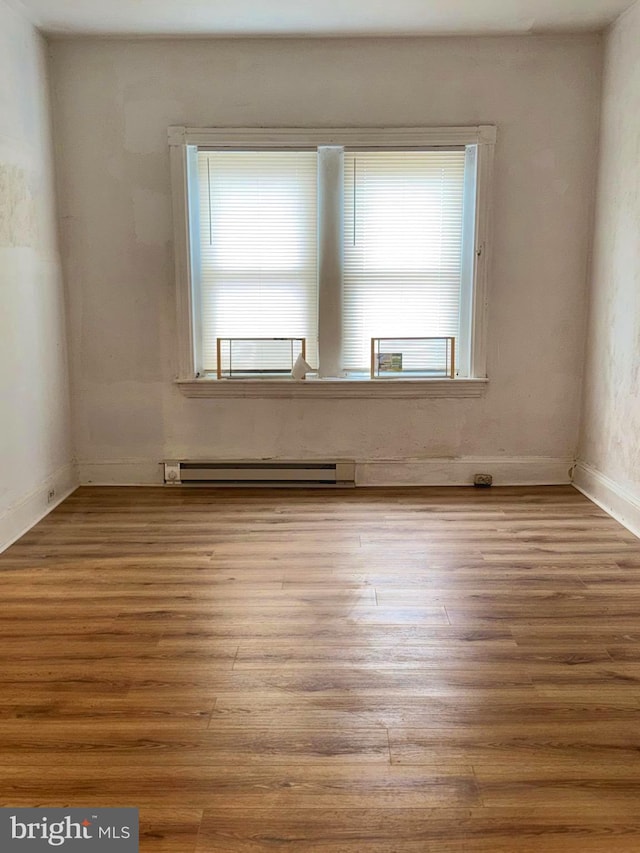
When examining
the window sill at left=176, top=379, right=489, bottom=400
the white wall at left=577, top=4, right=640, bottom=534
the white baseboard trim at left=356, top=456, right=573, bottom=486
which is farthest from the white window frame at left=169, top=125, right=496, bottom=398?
the white wall at left=577, top=4, right=640, bottom=534

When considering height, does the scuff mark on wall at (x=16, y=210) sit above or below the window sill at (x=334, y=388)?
above

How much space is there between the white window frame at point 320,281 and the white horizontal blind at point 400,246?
0.38 feet

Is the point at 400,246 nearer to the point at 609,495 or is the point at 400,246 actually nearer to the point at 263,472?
the point at 263,472

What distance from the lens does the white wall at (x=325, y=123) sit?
13.1 ft

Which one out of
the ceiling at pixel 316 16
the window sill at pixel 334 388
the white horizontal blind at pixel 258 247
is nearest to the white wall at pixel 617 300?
the ceiling at pixel 316 16

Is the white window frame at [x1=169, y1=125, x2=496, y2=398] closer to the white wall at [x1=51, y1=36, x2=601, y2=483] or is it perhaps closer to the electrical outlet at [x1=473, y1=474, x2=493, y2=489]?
the white wall at [x1=51, y1=36, x2=601, y2=483]

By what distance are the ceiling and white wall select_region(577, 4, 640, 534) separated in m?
0.38

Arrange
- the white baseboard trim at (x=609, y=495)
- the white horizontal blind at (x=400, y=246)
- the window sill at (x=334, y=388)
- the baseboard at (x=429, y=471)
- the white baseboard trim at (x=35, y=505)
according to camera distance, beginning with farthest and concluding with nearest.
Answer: the baseboard at (x=429, y=471)
the window sill at (x=334, y=388)
the white horizontal blind at (x=400, y=246)
the white baseboard trim at (x=609, y=495)
the white baseboard trim at (x=35, y=505)

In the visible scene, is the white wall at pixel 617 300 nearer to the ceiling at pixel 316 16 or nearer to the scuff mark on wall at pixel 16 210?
the ceiling at pixel 316 16

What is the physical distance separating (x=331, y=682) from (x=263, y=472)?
2.30 meters

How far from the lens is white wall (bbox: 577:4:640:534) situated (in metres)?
3.61

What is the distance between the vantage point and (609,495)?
388 centimetres

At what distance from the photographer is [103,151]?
409cm

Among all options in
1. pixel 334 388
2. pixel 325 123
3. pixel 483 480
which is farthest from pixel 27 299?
pixel 483 480
